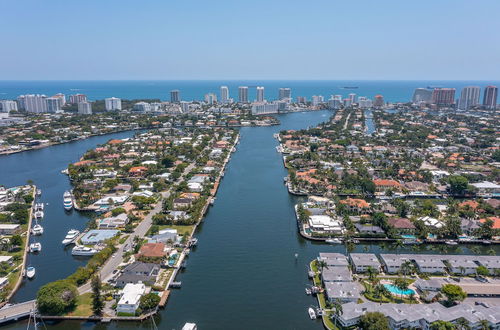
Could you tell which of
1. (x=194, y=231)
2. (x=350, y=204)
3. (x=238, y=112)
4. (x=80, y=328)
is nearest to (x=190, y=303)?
(x=80, y=328)

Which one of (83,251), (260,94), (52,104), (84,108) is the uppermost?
(260,94)

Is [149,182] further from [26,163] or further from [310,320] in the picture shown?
[310,320]

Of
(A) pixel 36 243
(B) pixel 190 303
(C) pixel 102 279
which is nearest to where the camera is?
(B) pixel 190 303

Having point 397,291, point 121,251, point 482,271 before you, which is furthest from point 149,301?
point 482,271

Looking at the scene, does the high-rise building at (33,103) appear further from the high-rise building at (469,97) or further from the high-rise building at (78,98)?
the high-rise building at (469,97)

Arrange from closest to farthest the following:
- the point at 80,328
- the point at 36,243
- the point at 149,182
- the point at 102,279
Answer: the point at 80,328 < the point at 102,279 < the point at 36,243 < the point at 149,182

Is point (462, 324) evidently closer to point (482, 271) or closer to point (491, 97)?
point (482, 271)

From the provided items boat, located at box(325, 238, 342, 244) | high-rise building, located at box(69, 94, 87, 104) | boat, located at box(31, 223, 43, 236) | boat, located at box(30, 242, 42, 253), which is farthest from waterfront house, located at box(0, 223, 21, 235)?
high-rise building, located at box(69, 94, 87, 104)

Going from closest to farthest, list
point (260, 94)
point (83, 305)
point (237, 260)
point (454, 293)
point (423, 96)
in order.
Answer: point (454, 293) < point (83, 305) < point (237, 260) < point (260, 94) < point (423, 96)
